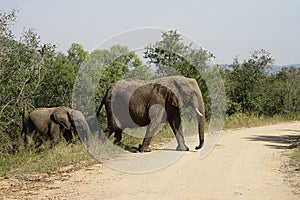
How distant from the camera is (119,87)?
12773 millimetres

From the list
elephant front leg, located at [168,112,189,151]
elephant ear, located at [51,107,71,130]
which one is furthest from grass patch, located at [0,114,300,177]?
elephant ear, located at [51,107,71,130]

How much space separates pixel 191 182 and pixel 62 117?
347 inches

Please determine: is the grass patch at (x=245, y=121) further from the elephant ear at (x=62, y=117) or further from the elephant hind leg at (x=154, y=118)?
the elephant hind leg at (x=154, y=118)

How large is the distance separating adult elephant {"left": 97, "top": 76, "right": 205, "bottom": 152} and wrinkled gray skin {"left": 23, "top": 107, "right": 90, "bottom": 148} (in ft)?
11.0

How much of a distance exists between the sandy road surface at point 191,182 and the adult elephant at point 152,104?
4.15 feet

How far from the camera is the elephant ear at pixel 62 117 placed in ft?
52.5

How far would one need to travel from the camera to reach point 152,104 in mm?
12320

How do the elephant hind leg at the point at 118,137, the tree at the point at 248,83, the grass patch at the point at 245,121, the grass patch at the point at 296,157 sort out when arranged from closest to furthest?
the grass patch at the point at 296,157 < the elephant hind leg at the point at 118,137 < the grass patch at the point at 245,121 < the tree at the point at 248,83

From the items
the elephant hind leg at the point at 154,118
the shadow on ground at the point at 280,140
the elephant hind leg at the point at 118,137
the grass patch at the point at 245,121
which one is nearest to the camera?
the elephant hind leg at the point at 154,118

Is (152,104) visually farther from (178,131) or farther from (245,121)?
(245,121)

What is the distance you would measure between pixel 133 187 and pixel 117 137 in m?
5.36

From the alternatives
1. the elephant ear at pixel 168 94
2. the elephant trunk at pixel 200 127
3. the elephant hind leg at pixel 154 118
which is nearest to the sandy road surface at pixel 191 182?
the elephant trunk at pixel 200 127

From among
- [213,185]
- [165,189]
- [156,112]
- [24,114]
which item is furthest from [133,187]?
[24,114]

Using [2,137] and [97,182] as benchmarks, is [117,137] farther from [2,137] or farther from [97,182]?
[97,182]
